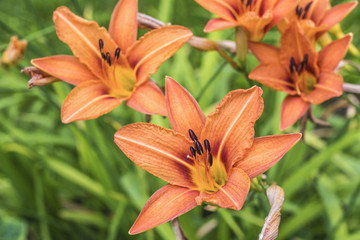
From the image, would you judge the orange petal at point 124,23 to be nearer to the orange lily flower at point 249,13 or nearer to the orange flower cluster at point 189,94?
the orange flower cluster at point 189,94

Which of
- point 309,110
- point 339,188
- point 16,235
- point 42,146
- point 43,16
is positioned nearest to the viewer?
point 309,110

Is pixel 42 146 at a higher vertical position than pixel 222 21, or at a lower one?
lower

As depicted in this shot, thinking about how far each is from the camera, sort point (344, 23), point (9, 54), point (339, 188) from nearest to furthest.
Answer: point (9, 54)
point (339, 188)
point (344, 23)

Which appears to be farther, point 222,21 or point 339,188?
point 339,188

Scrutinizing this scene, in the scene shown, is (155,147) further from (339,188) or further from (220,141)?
(339,188)

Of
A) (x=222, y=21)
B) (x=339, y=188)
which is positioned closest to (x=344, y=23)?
(x=339, y=188)

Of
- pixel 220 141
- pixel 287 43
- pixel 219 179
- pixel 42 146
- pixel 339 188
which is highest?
pixel 287 43

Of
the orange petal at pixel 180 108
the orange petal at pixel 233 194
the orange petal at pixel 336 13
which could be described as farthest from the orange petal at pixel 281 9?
the orange petal at pixel 233 194
